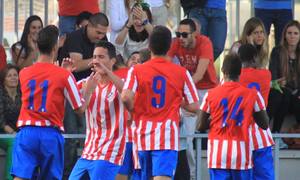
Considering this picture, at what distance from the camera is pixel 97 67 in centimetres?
1108

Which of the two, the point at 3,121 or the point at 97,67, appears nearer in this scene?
the point at 97,67

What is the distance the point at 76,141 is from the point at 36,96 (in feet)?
7.48

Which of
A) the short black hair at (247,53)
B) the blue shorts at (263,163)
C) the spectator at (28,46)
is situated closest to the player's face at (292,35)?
the short black hair at (247,53)

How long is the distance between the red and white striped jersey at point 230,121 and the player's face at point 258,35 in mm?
2249

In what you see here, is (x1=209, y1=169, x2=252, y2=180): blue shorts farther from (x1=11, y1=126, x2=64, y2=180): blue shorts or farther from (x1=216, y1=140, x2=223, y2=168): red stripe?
(x1=11, y1=126, x2=64, y2=180): blue shorts

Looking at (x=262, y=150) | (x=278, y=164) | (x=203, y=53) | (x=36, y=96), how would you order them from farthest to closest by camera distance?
(x=203, y=53), (x=278, y=164), (x=262, y=150), (x=36, y=96)

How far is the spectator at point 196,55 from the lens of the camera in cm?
1341

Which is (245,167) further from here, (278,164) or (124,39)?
(124,39)

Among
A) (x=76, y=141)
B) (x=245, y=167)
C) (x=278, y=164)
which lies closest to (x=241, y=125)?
(x=245, y=167)

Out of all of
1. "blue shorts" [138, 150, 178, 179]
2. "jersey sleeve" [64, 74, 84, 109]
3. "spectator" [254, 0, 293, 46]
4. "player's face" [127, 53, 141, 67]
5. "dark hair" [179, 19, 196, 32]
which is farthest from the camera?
"spectator" [254, 0, 293, 46]

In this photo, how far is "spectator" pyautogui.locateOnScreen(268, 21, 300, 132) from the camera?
13.6m

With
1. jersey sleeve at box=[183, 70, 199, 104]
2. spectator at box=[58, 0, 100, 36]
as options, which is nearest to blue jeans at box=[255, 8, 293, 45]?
spectator at box=[58, 0, 100, 36]

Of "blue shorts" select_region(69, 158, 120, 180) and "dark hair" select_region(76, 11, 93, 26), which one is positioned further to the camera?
"dark hair" select_region(76, 11, 93, 26)

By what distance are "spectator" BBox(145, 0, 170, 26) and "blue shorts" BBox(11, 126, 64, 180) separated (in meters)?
3.97
